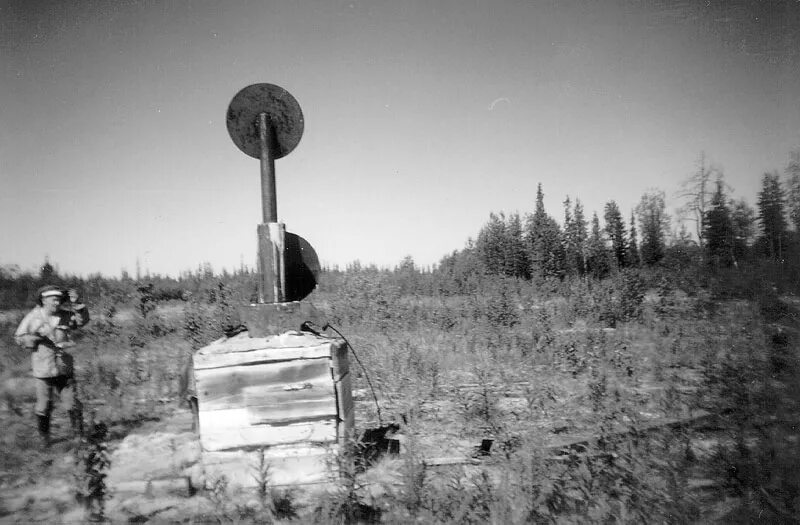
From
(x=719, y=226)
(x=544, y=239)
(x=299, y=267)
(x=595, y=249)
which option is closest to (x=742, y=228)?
(x=719, y=226)

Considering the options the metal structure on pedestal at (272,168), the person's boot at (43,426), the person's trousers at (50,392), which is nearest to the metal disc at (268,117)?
the metal structure on pedestal at (272,168)

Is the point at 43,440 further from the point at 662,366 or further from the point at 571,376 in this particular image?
the point at 662,366

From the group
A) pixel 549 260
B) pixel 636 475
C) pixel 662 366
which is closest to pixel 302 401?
pixel 636 475

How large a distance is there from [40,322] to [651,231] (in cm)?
7014

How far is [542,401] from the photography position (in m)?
5.43

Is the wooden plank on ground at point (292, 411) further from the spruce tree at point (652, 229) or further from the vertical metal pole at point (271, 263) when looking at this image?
the spruce tree at point (652, 229)

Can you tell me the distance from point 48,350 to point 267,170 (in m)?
3.94

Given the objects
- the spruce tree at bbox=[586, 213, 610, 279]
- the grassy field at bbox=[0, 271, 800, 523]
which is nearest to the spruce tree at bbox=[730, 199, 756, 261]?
the grassy field at bbox=[0, 271, 800, 523]

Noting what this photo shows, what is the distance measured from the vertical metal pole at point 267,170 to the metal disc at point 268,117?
8 cm

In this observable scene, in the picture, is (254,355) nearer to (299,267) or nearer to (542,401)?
(299,267)

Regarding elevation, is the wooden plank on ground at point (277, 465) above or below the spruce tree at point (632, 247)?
below

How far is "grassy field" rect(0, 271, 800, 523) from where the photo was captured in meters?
3.18

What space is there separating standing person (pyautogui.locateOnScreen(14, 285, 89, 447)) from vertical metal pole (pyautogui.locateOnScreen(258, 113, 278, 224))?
328 centimetres

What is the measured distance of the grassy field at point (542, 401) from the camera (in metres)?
3.18
